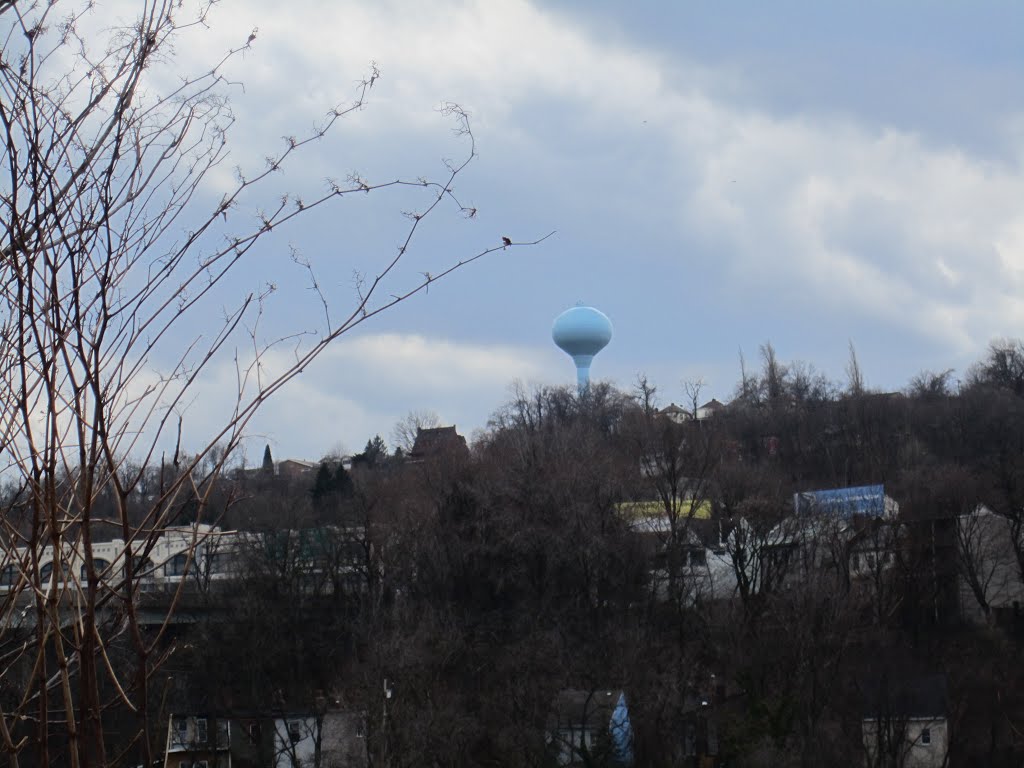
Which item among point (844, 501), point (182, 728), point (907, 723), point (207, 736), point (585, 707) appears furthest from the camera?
point (844, 501)

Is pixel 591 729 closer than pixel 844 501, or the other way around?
pixel 591 729

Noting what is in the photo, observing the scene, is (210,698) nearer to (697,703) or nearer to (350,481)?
(697,703)

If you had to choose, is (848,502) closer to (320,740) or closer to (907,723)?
(907,723)

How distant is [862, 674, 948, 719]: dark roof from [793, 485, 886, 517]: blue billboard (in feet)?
34.5

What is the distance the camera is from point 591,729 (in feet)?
93.7

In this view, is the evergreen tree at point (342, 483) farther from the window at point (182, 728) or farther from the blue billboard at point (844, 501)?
the window at point (182, 728)

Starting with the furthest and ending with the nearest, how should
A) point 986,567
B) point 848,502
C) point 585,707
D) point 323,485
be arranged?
point 323,485, point 848,502, point 986,567, point 585,707

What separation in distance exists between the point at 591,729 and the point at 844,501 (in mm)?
20208

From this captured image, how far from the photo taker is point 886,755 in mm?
29703

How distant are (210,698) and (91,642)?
102 feet

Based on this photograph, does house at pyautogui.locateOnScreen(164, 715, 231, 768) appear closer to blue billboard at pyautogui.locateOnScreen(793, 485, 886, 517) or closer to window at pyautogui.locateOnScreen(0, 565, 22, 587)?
blue billboard at pyautogui.locateOnScreen(793, 485, 886, 517)

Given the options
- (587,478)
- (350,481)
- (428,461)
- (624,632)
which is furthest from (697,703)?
(350,481)

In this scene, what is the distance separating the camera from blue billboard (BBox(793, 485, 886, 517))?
143 feet

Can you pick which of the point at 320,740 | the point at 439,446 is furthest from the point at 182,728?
the point at 439,446
